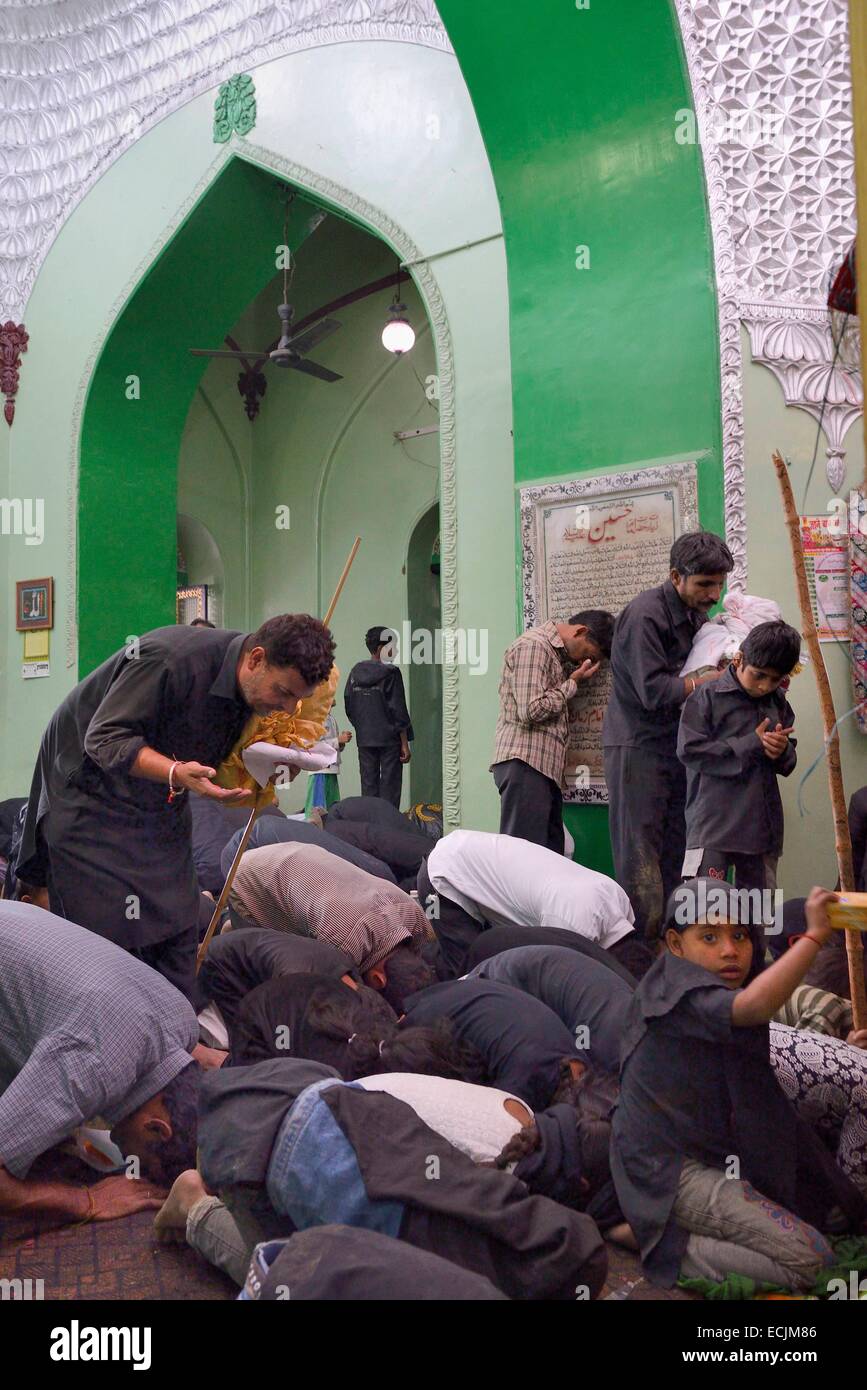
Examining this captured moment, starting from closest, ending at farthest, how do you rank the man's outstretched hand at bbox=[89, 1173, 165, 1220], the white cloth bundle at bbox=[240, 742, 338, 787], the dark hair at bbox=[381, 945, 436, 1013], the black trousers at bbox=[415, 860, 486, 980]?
the man's outstretched hand at bbox=[89, 1173, 165, 1220] → the white cloth bundle at bbox=[240, 742, 338, 787] → the dark hair at bbox=[381, 945, 436, 1013] → the black trousers at bbox=[415, 860, 486, 980]

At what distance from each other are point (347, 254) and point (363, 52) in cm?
315

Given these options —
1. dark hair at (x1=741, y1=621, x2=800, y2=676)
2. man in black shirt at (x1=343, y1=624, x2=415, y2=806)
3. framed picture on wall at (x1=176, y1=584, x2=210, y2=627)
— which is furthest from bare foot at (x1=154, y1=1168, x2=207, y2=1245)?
framed picture on wall at (x1=176, y1=584, x2=210, y2=627)

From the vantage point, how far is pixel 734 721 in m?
3.33

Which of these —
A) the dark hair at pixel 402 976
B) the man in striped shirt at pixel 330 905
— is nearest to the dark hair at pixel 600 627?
the man in striped shirt at pixel 330 905

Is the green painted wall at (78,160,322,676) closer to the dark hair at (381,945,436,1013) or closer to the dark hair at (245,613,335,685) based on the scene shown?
the dark hair at (381,945,436,1013)

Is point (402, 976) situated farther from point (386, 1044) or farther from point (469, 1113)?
point (469, 1113)

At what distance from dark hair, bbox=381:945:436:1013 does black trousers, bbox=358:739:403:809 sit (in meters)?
4.48

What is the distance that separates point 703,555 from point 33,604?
220 inches

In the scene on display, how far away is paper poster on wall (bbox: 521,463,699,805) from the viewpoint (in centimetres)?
462

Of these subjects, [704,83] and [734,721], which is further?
[704,83]

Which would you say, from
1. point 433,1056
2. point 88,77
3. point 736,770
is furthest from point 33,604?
point 433,1056

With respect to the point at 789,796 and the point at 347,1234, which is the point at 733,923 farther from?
the point at 789,796

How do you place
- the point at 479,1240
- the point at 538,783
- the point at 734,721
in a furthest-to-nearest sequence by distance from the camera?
1. the point at 538,783
2. the point at 734,721
3. the point at 479,1240

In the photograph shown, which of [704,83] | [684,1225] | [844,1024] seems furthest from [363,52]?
[684,1225]
